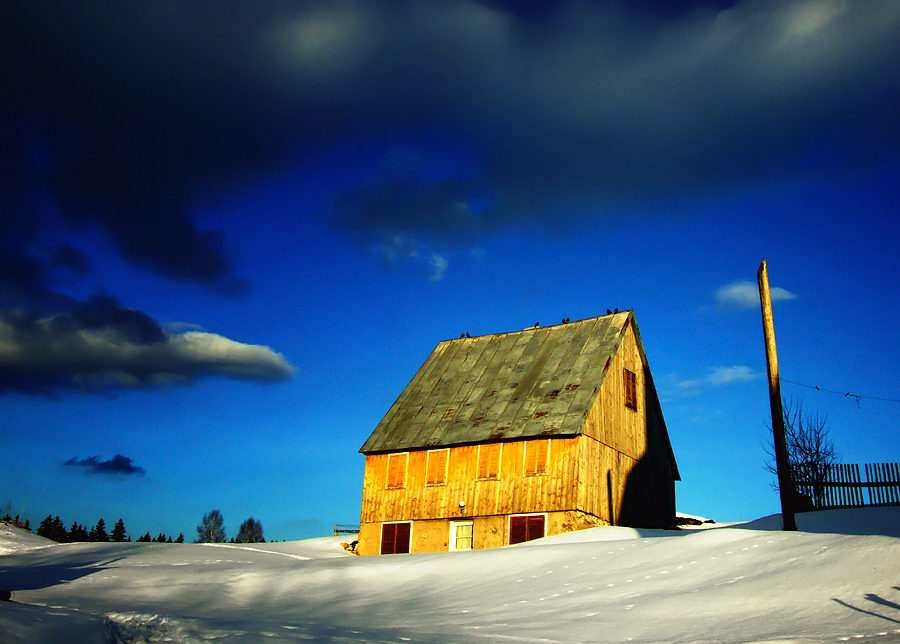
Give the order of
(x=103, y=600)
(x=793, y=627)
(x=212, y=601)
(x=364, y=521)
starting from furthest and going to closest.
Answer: (x=364, y=521) → (x=212, y=601) → (x=103, y=600) → (x=793, y=627)

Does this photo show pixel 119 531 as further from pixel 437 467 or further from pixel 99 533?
pixel 437 467

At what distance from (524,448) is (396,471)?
5715 mm

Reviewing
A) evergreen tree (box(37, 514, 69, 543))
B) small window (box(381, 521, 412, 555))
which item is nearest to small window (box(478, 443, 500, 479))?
small window (box(381, 521, 412, 555))

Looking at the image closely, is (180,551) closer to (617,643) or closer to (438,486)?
(438,486)

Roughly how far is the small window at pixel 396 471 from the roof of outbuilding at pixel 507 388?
0.36m

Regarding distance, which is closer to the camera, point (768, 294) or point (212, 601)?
point (212, 601)

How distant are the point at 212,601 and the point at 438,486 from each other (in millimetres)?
14509

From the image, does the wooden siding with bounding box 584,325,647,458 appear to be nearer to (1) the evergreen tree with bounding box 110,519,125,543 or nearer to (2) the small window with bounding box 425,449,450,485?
(2) the small window with bounding box 425,449,450,485

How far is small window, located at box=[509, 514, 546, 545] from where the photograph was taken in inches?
993

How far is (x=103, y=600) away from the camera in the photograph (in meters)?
13.3

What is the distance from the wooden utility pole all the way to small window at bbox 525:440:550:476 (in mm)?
10185

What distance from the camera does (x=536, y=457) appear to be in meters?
26.3

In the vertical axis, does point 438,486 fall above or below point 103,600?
above

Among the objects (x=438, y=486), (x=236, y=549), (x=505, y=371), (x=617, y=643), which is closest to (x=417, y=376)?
(x=505, y=371)
